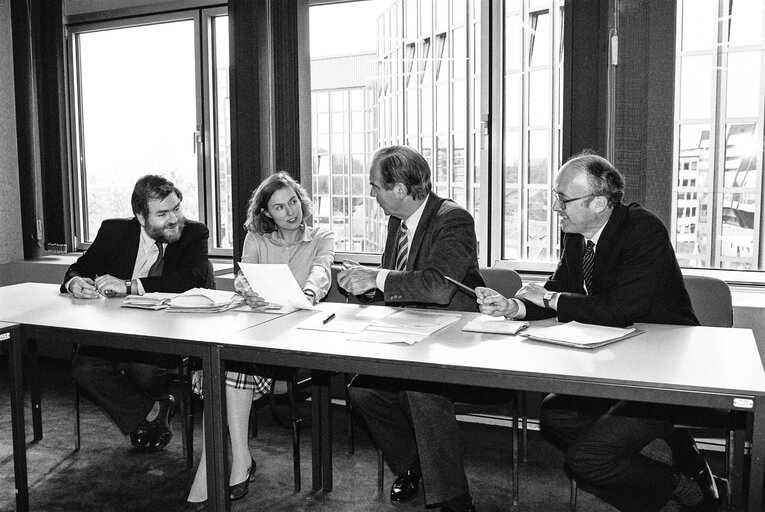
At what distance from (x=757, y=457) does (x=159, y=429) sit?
2.53m

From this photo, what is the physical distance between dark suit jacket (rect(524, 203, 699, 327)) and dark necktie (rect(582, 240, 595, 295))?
43 millimetres

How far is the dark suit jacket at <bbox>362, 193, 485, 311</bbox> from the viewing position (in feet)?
8.35

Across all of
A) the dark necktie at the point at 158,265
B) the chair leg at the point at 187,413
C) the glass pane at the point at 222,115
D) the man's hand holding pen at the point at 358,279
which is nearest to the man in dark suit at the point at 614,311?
the man's hand holding pen at the point at 358,279

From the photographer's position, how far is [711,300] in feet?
8.44

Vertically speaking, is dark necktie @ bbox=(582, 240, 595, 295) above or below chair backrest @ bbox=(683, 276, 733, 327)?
above

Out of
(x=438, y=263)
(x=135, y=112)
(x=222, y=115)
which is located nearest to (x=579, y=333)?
(x=438, y=263)

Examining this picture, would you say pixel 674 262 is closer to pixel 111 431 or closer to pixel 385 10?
pixel 385 10

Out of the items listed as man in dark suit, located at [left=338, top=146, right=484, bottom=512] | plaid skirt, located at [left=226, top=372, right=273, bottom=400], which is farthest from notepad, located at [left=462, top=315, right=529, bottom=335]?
plaid skirt, located at [left=226, top=372, right=273, bottom=400]

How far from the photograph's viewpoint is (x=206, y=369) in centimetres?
206

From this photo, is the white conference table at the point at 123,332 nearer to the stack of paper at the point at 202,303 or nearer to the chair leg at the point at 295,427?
the stack of paper at the point at 202,303

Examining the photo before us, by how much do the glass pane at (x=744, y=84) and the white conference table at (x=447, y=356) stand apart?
4.84 ft

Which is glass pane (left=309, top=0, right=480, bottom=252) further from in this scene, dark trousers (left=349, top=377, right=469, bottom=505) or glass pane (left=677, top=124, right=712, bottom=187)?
dark trousers (left=349, top=377, right=469, bottom=505)

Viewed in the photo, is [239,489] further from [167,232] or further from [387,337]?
[167,232]

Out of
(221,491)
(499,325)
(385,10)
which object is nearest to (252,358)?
(221,491)
